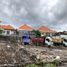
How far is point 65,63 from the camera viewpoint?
19.8 m

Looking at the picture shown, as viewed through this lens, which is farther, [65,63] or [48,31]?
[48,31]

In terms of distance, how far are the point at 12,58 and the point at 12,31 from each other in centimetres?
4373

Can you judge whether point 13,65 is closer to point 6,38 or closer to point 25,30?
point 6,38

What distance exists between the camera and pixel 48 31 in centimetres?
7231

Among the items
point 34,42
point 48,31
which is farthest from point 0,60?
point 48,31

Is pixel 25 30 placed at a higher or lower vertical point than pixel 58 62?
higher

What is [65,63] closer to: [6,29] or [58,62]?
[58,62]

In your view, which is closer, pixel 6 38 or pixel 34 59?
pixel 34 59

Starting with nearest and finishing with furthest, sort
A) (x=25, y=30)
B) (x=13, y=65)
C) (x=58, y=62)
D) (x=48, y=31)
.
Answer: (x=13, y=65) → (x=58, y=62) → (x=25, y=30) → (x=48, y=31)

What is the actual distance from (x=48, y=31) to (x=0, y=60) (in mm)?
53334

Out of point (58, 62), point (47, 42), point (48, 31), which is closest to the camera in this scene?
point (58, 62)

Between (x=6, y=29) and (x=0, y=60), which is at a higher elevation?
(x=6, y=29)

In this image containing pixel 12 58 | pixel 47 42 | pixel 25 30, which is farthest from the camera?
pixel 25 30

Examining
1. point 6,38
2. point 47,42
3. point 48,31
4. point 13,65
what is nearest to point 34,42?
point 47,42
